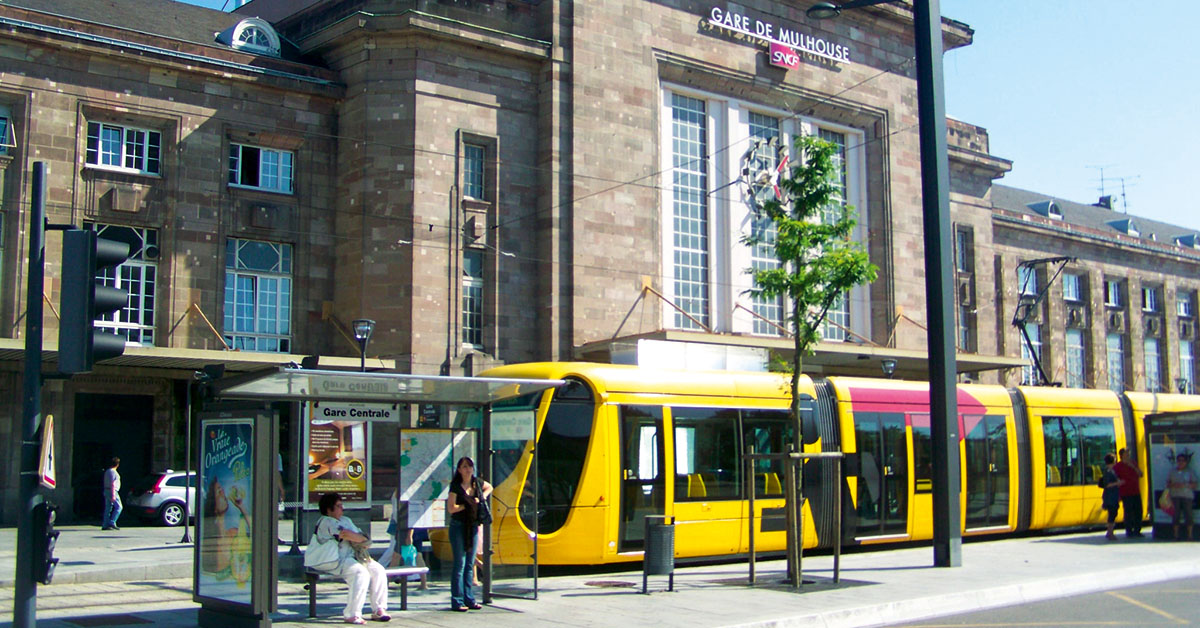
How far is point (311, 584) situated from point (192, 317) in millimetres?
17487

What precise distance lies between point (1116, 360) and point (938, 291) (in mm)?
43236


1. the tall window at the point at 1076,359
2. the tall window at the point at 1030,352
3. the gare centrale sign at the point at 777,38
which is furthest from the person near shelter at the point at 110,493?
the tall window at the point at 1076,359

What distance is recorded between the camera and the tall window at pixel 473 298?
30109 mm

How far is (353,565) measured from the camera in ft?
38.7

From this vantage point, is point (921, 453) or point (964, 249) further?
point (964, 249)

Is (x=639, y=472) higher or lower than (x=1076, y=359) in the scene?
lower

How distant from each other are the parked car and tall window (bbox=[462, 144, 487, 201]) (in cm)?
998

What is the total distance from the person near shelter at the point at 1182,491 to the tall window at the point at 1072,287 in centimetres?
→ 3389

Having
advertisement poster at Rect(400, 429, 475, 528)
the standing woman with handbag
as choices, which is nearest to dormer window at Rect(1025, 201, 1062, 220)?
advertisement poster at Rect(400, 429, 475, 528)

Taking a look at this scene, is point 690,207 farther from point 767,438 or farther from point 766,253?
point 767,438

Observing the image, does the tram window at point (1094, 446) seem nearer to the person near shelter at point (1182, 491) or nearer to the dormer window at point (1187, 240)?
the person near shelter at point (1182, 491)

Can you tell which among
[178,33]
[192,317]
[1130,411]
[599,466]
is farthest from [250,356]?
[1130,411]

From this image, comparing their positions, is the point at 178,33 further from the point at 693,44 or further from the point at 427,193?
the point at 693,44

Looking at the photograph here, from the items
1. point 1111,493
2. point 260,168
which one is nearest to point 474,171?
point 260,168
